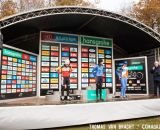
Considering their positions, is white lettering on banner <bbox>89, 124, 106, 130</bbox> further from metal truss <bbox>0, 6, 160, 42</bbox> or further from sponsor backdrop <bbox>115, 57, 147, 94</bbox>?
sponsor backdrop <bbox>115, 57, 147, 94</bbox>

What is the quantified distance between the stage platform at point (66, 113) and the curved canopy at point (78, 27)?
445cm

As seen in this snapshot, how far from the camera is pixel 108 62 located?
13.0 meters

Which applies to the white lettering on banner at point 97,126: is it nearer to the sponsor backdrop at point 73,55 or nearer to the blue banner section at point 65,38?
the sponsor backdrop at point 73,55

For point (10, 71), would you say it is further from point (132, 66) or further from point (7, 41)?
point (132, 66)

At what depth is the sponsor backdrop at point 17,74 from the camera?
333 inches

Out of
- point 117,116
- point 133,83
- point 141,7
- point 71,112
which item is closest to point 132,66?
point 133,83

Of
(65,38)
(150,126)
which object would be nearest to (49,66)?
(65,38)

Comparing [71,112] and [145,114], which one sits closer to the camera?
[71,112]

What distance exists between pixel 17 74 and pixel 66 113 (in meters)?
3.77

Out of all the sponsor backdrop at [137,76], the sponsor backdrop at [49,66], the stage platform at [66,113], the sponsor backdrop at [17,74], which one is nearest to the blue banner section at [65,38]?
the sponsor backdrop at [49,66]

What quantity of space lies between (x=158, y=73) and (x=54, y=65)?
182 inches

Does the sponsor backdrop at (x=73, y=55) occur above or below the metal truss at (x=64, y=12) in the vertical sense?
below

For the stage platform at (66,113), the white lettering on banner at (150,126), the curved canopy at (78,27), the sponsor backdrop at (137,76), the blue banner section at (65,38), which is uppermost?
the curved canopy at (78,27)

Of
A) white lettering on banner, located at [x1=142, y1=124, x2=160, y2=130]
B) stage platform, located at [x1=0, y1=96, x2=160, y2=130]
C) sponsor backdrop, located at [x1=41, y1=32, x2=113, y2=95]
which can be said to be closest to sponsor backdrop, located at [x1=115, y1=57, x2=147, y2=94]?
sponsor backdrop, located at [x1=41, y1=32, x2=113, y2=95]
